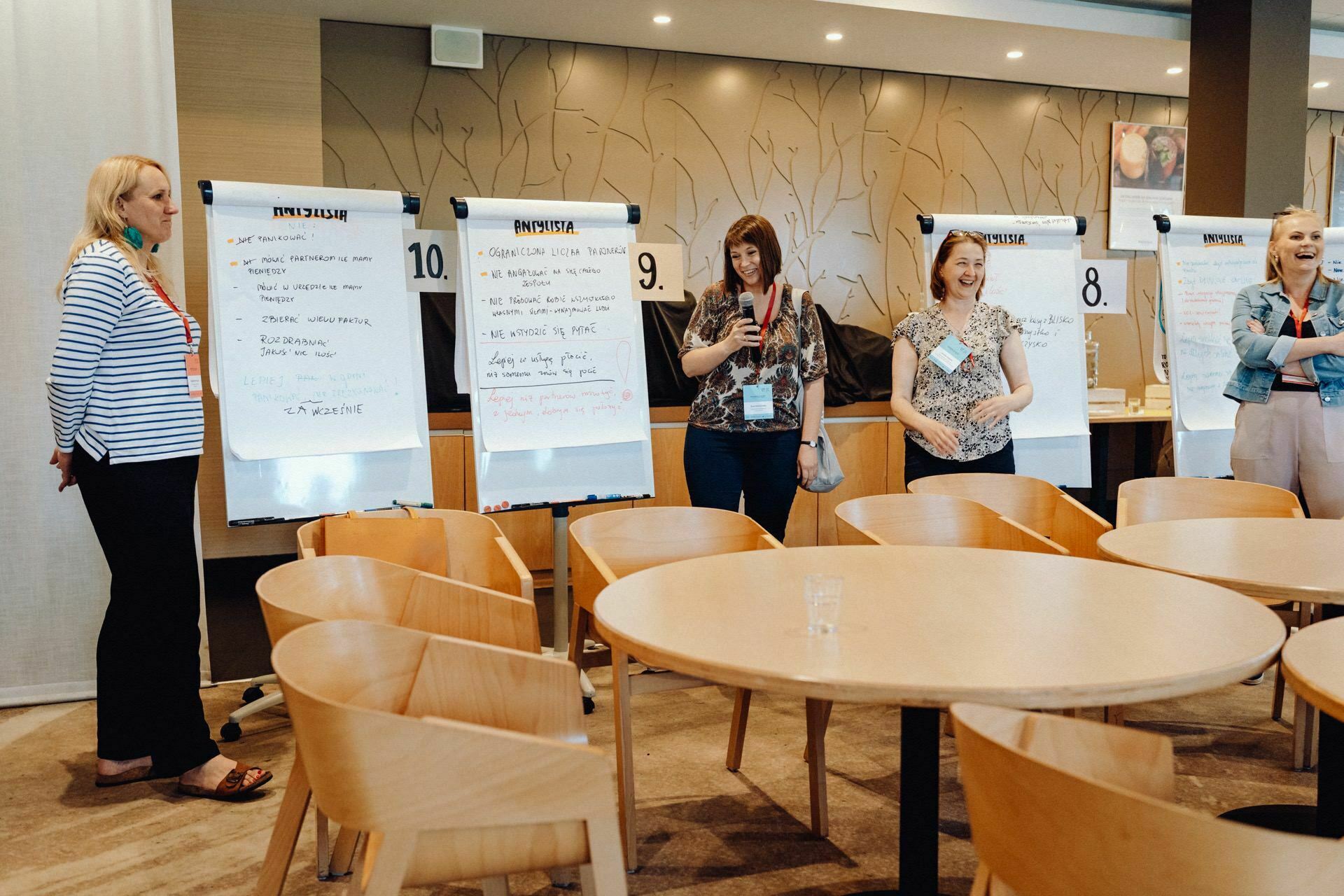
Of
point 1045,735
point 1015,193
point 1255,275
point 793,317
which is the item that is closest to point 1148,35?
point 1015,193

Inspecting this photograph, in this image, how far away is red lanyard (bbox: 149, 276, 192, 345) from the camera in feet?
8.88

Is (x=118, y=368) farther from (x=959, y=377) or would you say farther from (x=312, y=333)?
(x=959, y=377)

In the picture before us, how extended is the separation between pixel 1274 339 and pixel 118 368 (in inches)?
145

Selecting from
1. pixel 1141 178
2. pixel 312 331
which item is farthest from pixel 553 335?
pixel 1141 178

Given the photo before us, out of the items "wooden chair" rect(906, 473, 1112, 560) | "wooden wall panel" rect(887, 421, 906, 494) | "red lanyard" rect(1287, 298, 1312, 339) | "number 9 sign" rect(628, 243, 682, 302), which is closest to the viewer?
"wooden chair" rect(906, 473, 1112, 560)

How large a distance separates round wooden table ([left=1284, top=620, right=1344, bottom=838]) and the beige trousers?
6.40 ft

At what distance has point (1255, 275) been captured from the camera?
183 inches

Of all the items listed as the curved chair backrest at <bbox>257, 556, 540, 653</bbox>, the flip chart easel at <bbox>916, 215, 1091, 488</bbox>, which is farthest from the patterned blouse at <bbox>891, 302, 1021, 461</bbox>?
the curved chair backrest at <bbox>257, 556, 540, 653</bbox>

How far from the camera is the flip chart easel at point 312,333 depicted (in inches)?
125

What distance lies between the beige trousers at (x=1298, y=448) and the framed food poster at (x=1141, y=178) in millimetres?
3755

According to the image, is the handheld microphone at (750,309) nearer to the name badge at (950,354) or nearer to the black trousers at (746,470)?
the black trousers at (746,470)

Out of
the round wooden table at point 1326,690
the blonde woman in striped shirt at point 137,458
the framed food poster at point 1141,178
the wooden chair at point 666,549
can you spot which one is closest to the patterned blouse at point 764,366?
the wooden chair at point 666,549

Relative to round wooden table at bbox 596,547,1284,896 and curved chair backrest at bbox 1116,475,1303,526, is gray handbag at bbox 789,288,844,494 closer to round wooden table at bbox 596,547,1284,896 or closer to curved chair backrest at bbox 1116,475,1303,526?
curved chair backrest at bbox 1116,475,1303,526

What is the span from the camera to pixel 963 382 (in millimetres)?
3484
